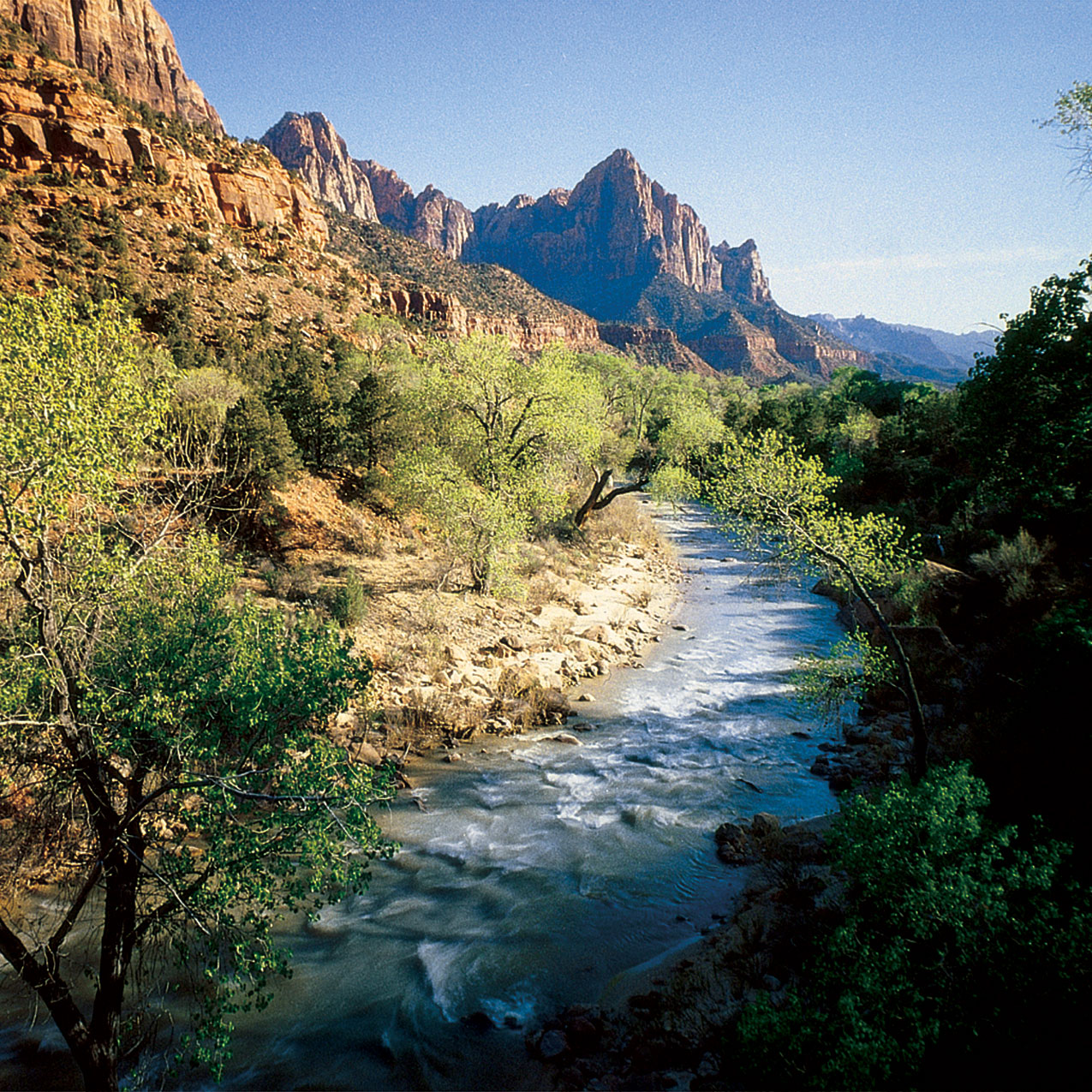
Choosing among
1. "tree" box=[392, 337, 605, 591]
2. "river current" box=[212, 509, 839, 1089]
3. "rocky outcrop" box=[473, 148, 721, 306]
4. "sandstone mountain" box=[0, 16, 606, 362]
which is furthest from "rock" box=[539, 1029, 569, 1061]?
"rocky outcrop" box=[473, 148, 721, 306]

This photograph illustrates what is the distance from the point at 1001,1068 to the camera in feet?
15.1

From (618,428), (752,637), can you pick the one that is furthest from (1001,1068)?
(618,428)

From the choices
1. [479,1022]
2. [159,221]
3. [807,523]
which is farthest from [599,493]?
[159,221]

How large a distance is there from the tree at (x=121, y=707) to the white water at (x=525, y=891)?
66.7 inches

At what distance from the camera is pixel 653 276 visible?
559 ft

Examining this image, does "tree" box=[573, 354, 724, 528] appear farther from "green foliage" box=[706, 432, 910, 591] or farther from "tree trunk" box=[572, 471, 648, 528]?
"green foliage" box=[706, 432, 910, 591]

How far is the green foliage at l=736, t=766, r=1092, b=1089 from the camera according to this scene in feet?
15.1

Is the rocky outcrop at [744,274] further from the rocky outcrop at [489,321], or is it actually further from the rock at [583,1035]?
the rock at [583,1035]

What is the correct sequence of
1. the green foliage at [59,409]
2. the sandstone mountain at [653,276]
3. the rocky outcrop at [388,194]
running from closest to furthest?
the green foliage at [59,409] < the sandstone mountain at [653,276] < the rocky outcrop at [388,194]

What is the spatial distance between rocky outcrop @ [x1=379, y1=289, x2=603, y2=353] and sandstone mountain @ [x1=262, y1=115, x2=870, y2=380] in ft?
43.3

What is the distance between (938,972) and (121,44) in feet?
375

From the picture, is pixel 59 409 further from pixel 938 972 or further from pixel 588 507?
pixel 588 507

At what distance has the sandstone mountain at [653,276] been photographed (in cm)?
13338

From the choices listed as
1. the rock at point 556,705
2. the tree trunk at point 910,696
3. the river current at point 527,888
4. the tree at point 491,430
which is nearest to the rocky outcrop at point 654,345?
the tree at point 491,430
